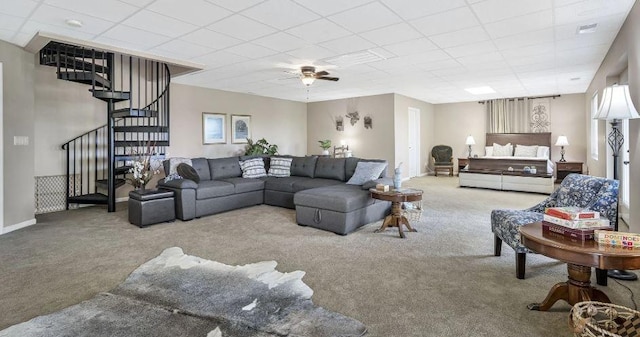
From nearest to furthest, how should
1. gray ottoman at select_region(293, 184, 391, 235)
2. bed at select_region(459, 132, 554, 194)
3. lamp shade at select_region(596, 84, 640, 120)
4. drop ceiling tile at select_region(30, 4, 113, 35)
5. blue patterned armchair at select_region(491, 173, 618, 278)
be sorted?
blue patterned armchair at select_region(491, 173, 618, 278), lamp shade at select_region(596, 84, 640, 120), drop ceiling tile at select_region(30, 4, 113, 35), gray ottoman at select_region(293, 184, 391, 235), bed at select_region(459, 132, 554, 194)

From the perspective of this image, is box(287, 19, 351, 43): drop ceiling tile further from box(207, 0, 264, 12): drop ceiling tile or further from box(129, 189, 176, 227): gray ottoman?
box(129, 189, 176, 227): gray ottoman

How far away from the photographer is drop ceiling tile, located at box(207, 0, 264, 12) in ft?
9.84

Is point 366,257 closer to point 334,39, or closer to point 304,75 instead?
point 334,39

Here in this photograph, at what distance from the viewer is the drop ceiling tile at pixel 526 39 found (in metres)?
3.86

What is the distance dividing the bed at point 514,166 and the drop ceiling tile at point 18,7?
26.1ft

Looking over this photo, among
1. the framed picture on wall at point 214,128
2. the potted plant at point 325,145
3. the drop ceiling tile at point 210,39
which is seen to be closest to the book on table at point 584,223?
the drop ceiling tile at point 210,39

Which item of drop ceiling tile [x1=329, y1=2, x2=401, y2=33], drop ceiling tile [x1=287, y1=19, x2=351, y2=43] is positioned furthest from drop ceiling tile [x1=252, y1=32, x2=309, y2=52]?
drop ceiling tile [x1=329, y1=2, x2=401, y2=33]

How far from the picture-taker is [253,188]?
18.6 ft

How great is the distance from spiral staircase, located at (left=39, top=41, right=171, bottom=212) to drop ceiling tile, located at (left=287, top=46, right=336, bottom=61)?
7.32 feet

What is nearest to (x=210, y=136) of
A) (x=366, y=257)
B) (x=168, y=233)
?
(x=168, y=233)

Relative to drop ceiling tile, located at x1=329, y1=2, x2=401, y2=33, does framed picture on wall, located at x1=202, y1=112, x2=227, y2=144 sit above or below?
below

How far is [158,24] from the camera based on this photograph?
358 centimetres

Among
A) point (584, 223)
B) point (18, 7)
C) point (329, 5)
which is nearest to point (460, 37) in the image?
point (329, 5)

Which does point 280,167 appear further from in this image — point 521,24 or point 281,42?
point 521,24
